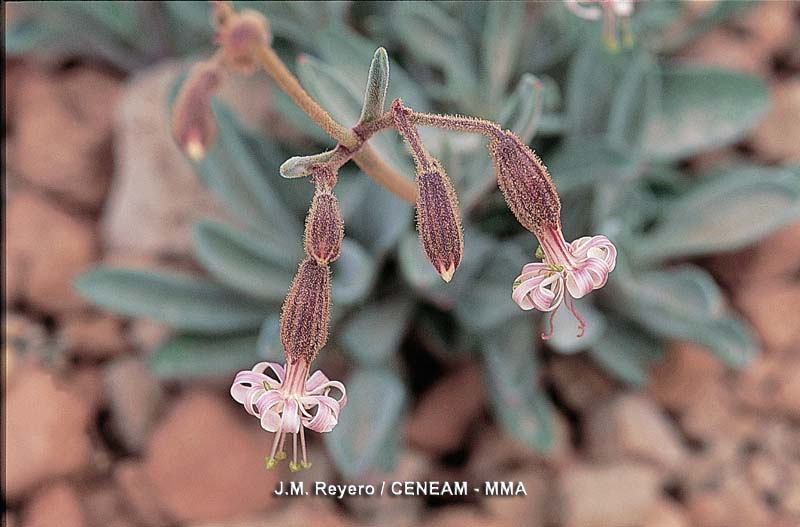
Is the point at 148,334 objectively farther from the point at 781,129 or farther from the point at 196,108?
the point at 781,129

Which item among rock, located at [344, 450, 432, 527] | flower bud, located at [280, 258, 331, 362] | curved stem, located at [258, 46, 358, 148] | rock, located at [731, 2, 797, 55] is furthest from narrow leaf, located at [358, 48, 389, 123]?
rock, located at [731, 2, 797, 55]

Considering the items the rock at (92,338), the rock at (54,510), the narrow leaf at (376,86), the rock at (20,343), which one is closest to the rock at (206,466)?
the rock at (54,510)

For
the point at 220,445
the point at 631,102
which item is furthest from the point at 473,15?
the point at 220,445

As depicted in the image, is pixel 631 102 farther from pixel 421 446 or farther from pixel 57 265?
pixel 57 265

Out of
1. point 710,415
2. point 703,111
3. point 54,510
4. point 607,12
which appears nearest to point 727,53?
point 703,111

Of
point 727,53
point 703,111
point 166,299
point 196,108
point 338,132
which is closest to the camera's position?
point 338,132

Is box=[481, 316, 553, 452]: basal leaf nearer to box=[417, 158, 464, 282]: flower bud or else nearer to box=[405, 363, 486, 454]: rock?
box=[405, 363, 486, 454]: rock
